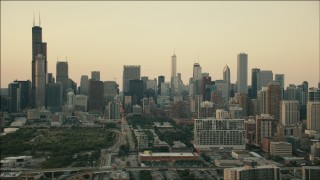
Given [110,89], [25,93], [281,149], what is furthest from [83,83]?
[281,149]

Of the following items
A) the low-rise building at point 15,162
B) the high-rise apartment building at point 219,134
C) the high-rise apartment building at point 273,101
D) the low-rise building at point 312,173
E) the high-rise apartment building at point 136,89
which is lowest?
the low-rise building at point 15,162

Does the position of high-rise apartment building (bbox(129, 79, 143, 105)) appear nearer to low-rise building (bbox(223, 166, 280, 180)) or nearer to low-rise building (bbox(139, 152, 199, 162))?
low-rise building (bbox(139, 152, 199, 162))

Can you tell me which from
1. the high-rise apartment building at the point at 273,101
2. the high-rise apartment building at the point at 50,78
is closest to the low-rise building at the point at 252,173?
the high-rise apartment building at the point at 273,101

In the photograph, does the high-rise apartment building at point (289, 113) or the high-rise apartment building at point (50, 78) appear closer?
the high-rise apartment building at point (289, 113)

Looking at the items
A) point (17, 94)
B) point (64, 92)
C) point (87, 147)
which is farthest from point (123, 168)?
point (64, 92)

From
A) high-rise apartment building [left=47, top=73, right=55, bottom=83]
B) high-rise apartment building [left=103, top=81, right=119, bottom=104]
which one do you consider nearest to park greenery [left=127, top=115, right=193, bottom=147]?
high-rise apartment building [left=103, top=81, right=119, bottom=104]

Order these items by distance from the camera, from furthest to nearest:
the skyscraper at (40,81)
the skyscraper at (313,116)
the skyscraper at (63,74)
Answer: the skyscraper at (63,74) → the skyscraper at (40,81) → the skyscraper at (313,116)

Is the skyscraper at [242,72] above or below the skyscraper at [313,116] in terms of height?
above

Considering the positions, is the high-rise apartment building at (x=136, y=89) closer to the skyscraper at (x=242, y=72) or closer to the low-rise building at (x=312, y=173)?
the skyscraper at (x=242, y=72)
